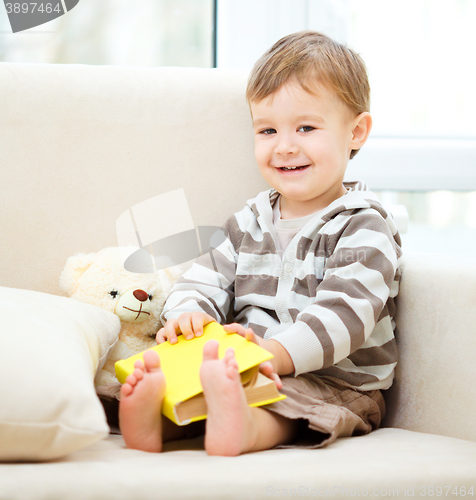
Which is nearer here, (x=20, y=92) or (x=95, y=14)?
(x=20, y=92)

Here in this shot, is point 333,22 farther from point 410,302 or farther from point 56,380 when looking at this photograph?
point 56,380

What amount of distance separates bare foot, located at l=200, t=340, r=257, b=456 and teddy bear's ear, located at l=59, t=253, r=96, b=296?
1.36 feet

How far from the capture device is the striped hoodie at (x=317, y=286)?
729 millimetres

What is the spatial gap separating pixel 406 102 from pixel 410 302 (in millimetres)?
913

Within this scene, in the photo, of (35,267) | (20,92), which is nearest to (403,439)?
(35,267)

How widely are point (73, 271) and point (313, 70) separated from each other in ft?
1.80

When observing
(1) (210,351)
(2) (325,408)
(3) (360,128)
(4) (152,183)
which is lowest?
(2) (325,408)

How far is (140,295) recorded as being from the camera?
2.88ft

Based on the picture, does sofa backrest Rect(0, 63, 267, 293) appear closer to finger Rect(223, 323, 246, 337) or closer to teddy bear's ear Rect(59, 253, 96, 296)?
teddy bear's ear Rect(59, 253, 96, 296)

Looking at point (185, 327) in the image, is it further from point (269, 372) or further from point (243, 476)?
point (243, 476)

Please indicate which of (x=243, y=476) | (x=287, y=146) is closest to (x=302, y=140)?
(x=287, y=146)

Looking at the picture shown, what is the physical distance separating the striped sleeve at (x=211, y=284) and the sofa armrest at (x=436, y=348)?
31cm

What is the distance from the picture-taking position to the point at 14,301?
64cm

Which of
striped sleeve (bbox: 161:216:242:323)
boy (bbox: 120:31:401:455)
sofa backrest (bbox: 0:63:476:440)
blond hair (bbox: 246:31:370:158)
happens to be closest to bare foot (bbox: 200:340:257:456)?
boy (bbox: 120:31:401:455)
